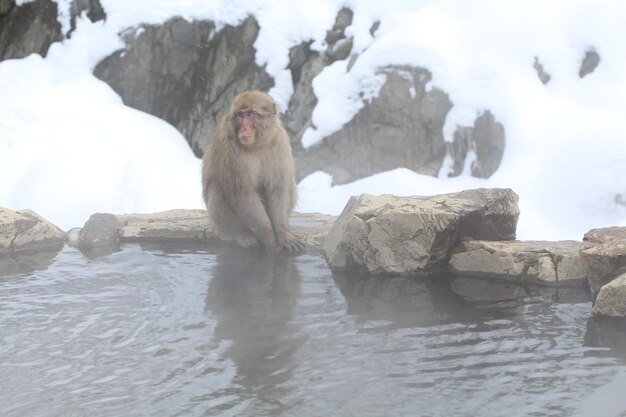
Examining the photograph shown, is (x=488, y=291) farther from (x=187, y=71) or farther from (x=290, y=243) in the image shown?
(x=187, y=71)

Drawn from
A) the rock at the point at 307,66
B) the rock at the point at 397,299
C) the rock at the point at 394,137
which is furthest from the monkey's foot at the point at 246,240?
the rock at the point at 307,66

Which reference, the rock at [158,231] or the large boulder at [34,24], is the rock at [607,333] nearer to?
the rock at [158,231]

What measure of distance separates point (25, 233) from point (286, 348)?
2378 millimetres

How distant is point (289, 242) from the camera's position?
167 inches

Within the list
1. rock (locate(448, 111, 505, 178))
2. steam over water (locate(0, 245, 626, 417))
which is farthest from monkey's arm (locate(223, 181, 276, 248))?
rock (locate(448, 111, 505, 178))

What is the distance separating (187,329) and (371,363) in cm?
77

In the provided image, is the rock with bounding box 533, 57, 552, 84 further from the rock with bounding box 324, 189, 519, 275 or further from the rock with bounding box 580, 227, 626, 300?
the rock with bounding box 580, 227, 626, 300

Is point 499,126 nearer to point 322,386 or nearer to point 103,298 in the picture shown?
point 103,298

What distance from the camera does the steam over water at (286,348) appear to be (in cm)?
210

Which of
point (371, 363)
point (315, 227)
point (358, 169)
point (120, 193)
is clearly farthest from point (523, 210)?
point (371, 363)

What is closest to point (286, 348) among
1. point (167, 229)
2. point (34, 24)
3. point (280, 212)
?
point (280, 212)

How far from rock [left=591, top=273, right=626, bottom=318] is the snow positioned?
4.20 m

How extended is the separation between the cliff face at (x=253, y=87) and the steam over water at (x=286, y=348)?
4.79m

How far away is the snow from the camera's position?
7.13 m
